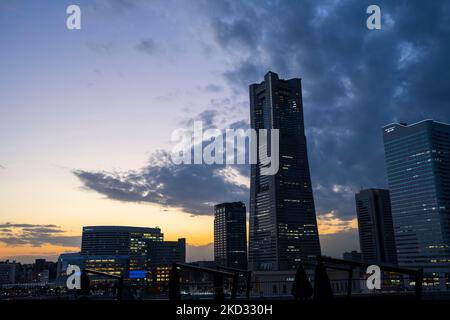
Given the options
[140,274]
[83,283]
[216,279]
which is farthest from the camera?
[140,274]

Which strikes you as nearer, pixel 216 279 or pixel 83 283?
pixel 216 279

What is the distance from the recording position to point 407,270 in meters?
12.3
